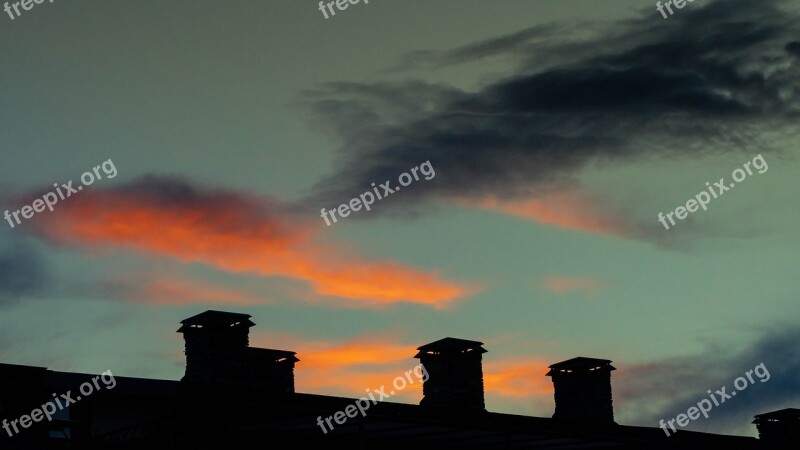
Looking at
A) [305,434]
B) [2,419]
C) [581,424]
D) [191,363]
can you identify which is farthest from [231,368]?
[581,424]

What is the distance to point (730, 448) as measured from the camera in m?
26.6

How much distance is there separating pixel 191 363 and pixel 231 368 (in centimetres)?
78

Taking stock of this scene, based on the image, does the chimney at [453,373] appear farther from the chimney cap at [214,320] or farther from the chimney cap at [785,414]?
the chimney cap at [785,414]

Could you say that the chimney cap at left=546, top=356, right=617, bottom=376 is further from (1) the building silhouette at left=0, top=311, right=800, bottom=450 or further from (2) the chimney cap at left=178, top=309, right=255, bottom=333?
(2) the chimney cap at left=178, top=309, right=255, bottom=333

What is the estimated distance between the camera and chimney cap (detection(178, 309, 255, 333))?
25.0 m

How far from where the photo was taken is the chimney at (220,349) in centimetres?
2502

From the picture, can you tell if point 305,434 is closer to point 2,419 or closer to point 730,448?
point 2,419

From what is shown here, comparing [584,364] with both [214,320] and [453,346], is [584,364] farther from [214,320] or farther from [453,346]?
[214,320]

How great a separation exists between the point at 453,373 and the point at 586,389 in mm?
3913

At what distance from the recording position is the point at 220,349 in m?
25.1

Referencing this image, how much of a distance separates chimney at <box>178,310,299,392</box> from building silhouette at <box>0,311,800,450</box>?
0.02 meters

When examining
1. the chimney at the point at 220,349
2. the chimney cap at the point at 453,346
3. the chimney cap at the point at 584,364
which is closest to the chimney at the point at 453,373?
the chimney cap at the point at 453,346

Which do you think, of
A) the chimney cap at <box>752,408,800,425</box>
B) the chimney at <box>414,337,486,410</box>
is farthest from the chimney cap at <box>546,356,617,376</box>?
the chimney cap at <box>752,408,800,425</box>

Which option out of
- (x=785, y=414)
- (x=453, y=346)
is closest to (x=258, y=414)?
(x=453, y=346)
